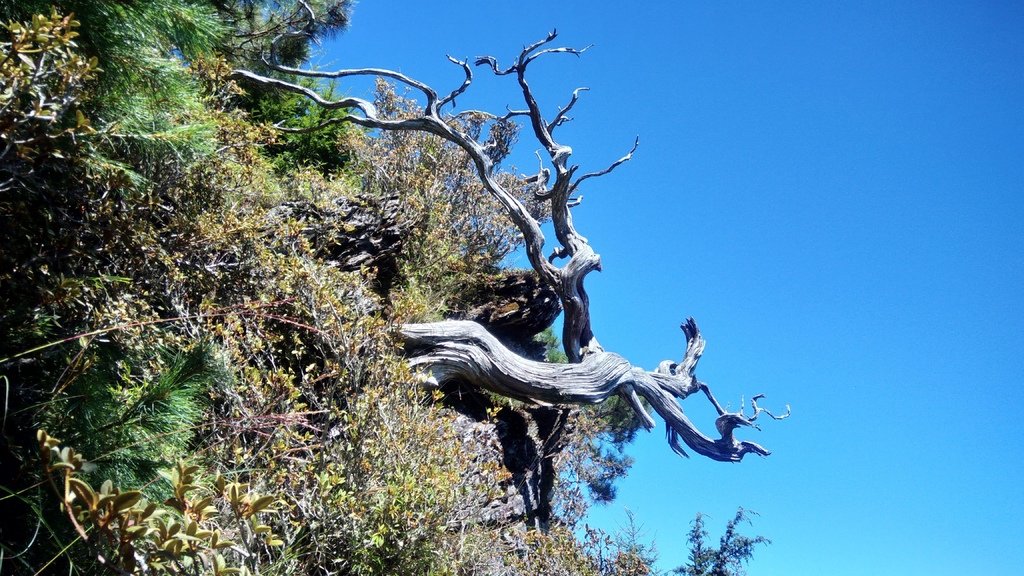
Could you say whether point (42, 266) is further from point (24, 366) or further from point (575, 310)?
point (575, 310)

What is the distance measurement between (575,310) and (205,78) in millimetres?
5672

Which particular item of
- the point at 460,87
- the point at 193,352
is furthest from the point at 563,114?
the point at 193,352

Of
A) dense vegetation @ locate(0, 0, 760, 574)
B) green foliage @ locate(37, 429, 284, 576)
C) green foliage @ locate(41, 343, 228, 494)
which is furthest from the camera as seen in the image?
green foliage @ locate(41, 343, 228, 494)

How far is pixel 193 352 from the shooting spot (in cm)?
283

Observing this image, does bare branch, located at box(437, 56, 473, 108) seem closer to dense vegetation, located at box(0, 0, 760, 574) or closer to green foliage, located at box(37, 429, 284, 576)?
dense vegetation, located at box(0, 0, 760, 574)

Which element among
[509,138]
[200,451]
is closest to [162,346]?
[200,451]

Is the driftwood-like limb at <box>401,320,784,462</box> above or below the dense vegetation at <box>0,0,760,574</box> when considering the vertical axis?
above

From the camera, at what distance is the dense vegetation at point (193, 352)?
2391 mm

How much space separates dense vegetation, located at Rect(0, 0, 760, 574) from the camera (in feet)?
7.84

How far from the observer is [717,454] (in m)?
9.84

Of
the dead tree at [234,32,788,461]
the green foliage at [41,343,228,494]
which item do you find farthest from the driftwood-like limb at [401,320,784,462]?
the green foliage at [41,343,228,494]

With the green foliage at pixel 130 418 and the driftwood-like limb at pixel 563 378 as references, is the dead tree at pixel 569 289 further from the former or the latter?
the green foliage at pixel 130 418

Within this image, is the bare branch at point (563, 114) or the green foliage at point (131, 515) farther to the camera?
the bare branch at point (563, 114)

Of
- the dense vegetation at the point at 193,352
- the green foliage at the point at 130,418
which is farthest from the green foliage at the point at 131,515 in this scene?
the green foliage at the point at 130,418
